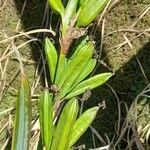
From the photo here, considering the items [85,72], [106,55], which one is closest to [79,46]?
[85,72]

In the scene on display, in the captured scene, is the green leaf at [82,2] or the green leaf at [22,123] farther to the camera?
the green leaf at [82,2]

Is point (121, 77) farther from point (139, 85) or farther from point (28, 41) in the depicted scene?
point (28, 41)

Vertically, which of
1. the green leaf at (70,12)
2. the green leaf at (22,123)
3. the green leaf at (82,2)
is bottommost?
the green leaf at (22,123)

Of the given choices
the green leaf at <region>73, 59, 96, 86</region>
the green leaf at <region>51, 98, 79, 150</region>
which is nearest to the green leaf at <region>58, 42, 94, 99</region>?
the green leaf at <region>73, 59, 96, 86</region>

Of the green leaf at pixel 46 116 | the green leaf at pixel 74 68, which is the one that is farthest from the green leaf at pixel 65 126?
the green leaf at pixel 74 68

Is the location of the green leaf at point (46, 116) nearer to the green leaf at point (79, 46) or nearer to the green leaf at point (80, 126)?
the green leaf at point (80, 126)

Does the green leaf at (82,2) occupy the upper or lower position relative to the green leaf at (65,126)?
upper

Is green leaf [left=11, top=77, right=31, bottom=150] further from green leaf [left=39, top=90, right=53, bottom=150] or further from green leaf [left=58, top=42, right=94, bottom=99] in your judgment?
green leaf [left=58, top=42, right=94, bottom=99]
